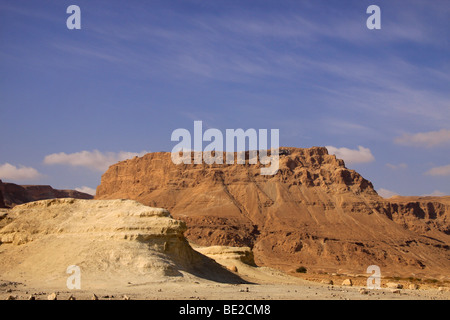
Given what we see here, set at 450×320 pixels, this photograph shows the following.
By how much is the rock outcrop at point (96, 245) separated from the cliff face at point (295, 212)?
5268 centimetres

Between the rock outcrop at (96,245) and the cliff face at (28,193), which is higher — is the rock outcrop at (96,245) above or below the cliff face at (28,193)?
below

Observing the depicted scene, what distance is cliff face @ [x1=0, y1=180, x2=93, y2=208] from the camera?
13300 centimetres

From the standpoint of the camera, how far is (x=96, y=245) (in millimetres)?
29391

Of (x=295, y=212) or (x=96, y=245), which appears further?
(x=295, y=212)

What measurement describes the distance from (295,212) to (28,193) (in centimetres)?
8234

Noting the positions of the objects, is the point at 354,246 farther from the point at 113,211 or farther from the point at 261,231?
the point at 113,211

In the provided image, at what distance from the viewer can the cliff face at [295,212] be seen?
314ft

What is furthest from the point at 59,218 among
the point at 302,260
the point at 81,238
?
A: the point at 302,260
